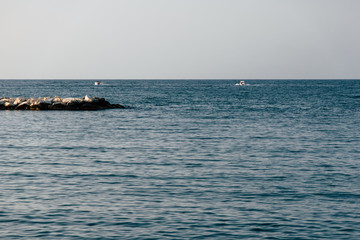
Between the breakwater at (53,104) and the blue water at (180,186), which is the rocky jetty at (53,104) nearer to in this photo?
the breakwater at (53,104)

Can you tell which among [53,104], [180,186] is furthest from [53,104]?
[180,186]

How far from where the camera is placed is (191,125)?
144 feet

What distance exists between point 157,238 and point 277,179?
335 inches

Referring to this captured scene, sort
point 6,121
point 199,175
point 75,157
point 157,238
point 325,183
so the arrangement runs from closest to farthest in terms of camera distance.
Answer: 1. point 157,238
2. point 325,183
3. point 199,175
4. point 75,157
5. point 6,121

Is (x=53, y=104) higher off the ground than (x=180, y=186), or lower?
higher

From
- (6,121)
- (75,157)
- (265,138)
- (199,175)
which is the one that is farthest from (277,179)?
(6,121)

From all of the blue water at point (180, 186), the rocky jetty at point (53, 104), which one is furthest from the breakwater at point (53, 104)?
the blue water at point (180, 186)

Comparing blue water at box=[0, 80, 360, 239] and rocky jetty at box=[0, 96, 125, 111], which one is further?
rocky jetty at box=[0, 96, 125, 111]

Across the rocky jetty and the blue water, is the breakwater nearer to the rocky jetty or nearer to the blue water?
the rocky jetty

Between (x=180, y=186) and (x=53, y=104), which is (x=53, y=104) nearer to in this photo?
(x=53, y=104)

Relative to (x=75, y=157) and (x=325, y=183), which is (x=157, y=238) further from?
(x=75, y=157)

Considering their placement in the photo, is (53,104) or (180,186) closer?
(180,186)

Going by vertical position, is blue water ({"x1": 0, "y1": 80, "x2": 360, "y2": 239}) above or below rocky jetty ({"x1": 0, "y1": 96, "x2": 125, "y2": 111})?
below

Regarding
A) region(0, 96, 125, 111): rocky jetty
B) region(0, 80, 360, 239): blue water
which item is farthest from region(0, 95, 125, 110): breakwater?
region(0, 80, 360, 239): blue water
